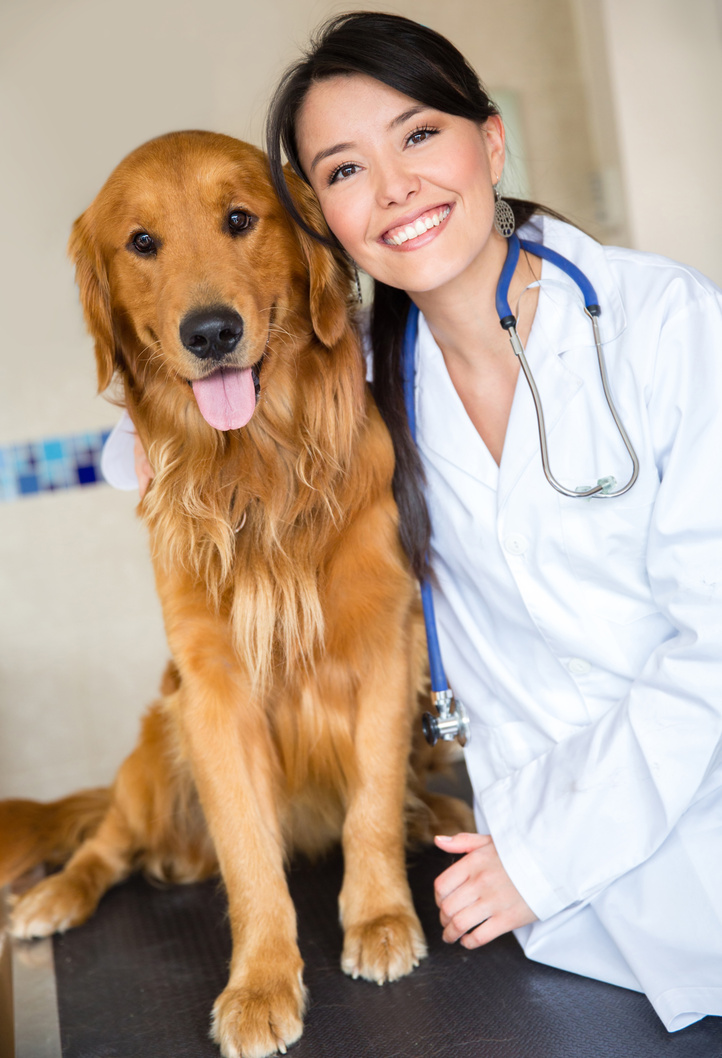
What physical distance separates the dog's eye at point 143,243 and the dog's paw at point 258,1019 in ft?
3.75

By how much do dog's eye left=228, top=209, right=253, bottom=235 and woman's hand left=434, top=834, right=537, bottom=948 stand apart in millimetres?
1018

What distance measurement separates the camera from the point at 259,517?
160 centimetres

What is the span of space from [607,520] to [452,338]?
43cm

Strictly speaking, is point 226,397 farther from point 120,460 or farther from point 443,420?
point 120,460

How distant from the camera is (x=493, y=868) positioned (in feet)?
4.50

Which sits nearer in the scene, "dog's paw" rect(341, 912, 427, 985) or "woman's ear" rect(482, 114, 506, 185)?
"dog's paw" rect(341, 912, 427, 985)

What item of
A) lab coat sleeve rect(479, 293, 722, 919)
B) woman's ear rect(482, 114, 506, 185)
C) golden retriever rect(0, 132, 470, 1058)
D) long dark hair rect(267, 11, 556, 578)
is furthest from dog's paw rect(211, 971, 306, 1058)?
woman's ear rect(482, 114, 506, 185)

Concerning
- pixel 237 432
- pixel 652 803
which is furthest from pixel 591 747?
pixel 237 432

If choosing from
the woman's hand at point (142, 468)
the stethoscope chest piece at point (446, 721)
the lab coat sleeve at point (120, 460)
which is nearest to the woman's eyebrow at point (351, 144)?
the woman's hand at point (142, 468)

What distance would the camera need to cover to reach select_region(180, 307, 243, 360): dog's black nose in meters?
1.41

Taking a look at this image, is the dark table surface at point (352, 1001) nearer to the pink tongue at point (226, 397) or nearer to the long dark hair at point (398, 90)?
the long dark hair at point (398, 90)

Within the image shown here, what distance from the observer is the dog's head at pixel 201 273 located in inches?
57.2

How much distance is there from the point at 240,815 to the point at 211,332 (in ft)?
2.44

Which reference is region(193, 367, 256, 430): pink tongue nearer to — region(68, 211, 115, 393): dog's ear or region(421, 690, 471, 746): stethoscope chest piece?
region(68, 211, 115, 393): dog's ear
